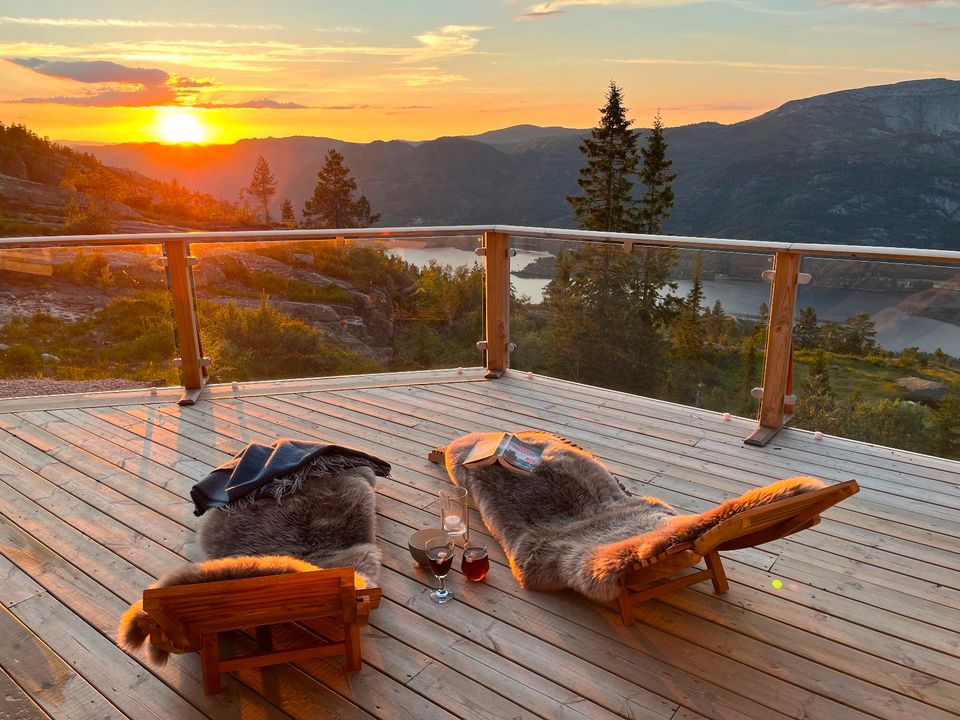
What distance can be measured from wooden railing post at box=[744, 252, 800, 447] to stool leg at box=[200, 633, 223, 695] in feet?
9.27

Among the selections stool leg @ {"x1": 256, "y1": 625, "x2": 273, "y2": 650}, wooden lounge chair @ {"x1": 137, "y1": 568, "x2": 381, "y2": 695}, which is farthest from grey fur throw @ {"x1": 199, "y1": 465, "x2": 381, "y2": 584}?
wooden lounge chair @ {"x1": 137, "y1": 568, "x2": 381, "y2": 695}

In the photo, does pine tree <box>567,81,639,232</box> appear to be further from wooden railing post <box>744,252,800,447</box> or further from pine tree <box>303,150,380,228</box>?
wooden railing post <box>744,252,800,447</box>

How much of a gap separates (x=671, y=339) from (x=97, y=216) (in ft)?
88.4

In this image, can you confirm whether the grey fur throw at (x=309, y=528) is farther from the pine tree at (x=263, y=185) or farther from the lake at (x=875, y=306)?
the pine tree at (x=263, y=185)

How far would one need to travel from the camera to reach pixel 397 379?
4.67 meters

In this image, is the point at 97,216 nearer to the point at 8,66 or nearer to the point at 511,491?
the point at 8,66

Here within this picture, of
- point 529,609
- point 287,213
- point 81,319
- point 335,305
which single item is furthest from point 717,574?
point 287,213

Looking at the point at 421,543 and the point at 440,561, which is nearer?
the point at 440,561

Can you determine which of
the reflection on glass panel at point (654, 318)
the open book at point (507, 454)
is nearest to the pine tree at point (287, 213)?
the reflection on glass panel at point (654, 318)

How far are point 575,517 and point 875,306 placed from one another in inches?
79.2

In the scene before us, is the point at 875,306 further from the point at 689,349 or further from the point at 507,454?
the point at 507,454

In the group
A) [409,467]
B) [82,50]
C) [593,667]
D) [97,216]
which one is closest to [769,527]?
[593,667]

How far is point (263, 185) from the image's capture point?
131 feet

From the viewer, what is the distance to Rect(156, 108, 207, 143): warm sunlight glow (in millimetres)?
20953
